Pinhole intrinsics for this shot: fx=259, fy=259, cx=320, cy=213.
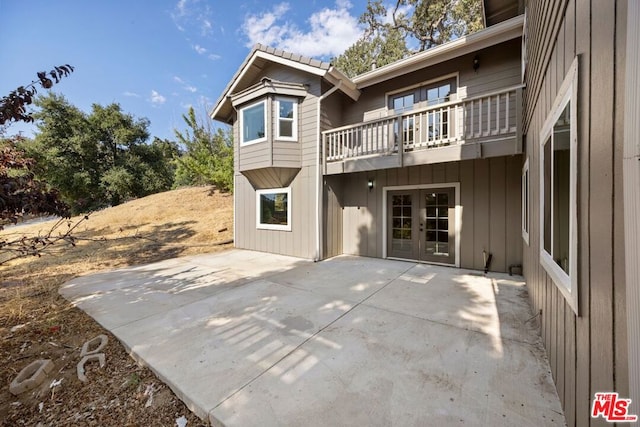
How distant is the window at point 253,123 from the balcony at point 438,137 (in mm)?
1899

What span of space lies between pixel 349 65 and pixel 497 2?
1361cm

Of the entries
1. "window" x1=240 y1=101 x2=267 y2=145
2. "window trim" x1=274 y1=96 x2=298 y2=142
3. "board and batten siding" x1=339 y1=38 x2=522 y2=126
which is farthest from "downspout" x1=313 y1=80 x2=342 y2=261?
"window" x1=240 y1=101 x2=267 y2=145

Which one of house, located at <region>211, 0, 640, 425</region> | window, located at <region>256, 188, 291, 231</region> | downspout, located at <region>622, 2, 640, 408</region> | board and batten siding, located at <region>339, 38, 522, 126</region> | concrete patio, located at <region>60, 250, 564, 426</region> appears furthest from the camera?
window, located at <region>256, 188, 291, 231</region>

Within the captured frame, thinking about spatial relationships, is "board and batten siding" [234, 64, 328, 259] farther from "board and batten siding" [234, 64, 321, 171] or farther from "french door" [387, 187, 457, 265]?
"french door" [387, 187, 457, 265]

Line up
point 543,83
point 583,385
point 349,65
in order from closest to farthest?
point 583,385, point 543,83, point 349,65

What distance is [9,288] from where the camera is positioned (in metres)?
5.14

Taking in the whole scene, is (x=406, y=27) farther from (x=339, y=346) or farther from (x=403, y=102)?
(x=339, y=346)

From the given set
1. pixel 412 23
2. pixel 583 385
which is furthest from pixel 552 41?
pixel 412 23

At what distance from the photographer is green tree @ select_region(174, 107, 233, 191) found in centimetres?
1441

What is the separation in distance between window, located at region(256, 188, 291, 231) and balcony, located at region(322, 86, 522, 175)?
164 centimetres

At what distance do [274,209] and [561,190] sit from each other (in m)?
6.80

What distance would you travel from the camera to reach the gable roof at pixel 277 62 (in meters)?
6.55

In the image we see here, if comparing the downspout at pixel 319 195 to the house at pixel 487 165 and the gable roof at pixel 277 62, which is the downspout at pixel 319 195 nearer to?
the house at pixel 487 165

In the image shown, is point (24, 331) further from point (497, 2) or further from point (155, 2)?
point (497, 2)
